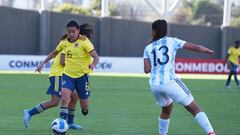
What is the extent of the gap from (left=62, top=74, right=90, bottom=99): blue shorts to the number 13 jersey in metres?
1.98

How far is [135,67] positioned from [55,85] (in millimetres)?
27375

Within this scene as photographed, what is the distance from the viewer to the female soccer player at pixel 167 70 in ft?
30.3

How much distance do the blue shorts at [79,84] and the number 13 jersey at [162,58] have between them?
1.98 m

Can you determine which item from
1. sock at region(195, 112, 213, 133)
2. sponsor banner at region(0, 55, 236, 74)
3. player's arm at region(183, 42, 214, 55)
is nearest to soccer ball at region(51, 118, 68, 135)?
sock at region(195, 112, 213, 133)

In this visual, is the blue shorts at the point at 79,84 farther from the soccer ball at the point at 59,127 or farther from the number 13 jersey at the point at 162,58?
the number 13 jersey at the point at 162,58

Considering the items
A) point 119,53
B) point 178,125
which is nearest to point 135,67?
point 119,53

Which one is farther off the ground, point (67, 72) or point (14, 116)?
point (67, 72)

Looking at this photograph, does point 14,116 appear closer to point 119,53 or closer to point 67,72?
point 67,72

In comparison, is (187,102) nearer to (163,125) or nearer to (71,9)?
(163,125)

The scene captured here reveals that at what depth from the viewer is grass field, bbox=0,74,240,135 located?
37.4 feet

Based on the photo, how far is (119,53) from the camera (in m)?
45.6

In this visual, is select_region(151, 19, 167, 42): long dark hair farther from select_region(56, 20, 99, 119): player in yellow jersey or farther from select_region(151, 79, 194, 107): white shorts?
select_region(56, 20, 99, 119): player in yellow jersey

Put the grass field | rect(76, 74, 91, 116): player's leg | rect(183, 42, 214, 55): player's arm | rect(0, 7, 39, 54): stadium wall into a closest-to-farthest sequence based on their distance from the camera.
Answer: rect(183, 42, 214, 55): player's arm
rect(76, 74, 91, 116): player's leg
the grass field
rect(0, 7, 39, 54): stadium wall

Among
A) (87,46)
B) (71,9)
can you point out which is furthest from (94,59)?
(71,9)
